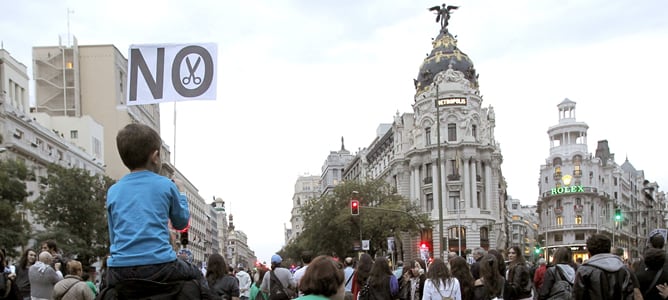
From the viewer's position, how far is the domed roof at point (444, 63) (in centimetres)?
8369

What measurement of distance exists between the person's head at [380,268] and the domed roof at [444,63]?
241 feet

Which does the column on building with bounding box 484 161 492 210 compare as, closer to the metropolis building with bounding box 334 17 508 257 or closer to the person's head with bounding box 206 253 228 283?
the metropolis building with bounding box 334 17 508 257

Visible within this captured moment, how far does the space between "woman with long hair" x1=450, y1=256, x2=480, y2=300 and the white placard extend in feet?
13.7

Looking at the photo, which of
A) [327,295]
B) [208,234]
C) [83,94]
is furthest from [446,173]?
[208,234]

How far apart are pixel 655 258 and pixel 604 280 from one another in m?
1.54

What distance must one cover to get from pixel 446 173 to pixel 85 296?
242 ft

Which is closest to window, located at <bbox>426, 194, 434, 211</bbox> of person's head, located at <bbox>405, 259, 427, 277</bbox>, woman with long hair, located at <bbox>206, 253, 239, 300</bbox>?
person's head, located at <bbox>405, 259, 427, 277</bbox>

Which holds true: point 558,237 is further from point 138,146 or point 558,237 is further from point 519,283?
point 138,146

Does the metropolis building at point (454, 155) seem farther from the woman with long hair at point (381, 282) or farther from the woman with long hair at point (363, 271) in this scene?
the woman with long hair at point (381, 282)

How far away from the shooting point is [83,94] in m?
76.9

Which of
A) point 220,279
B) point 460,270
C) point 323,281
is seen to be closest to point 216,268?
point 220,279

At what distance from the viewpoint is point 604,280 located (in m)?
8.04

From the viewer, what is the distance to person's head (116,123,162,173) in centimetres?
472

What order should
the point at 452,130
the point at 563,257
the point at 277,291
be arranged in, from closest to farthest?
the point at 563,257
the point at 277,291
the point at 452,130
